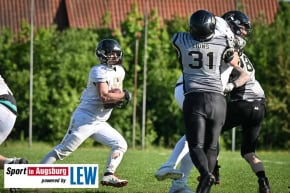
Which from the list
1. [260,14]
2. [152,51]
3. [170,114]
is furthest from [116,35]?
[260,14]

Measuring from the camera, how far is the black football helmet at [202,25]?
812 cm

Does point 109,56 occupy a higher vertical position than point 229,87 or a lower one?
higher

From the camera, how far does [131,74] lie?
85.1 ft

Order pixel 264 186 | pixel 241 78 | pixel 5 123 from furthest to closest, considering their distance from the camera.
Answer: pixel 264 186
pixel 241 78
pixel 5 123

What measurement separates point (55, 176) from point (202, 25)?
87.4 inches

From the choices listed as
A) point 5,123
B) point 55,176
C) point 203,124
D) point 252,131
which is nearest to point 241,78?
point 252,131

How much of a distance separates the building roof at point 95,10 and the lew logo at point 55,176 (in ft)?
61.7

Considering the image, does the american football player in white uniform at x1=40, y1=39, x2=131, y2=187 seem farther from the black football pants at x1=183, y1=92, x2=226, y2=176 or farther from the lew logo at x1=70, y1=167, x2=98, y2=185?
the black football pants at x1=183, y1=92, x2=226, y2=176

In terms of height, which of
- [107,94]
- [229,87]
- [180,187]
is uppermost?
[229,87]

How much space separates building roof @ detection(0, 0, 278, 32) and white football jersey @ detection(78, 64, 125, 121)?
17473 mm

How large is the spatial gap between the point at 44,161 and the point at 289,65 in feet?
56.0

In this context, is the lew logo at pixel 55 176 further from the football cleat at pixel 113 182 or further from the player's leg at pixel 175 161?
the football cleat at pixel 113 182

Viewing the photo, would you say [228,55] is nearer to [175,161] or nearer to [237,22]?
[237,22]

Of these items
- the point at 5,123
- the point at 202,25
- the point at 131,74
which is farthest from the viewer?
the point at 131,74
